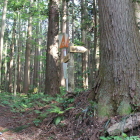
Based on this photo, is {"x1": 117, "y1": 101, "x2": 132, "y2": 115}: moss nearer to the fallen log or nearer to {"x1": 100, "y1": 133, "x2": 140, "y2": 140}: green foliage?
the fallen log

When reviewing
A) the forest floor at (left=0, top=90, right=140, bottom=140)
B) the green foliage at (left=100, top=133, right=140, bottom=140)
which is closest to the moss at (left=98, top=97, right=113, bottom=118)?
the forest floor at (left=0, top=90, right=140, bottom=140)

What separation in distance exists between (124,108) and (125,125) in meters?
0.45

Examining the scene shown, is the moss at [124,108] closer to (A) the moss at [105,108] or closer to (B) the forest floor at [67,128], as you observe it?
(A) the moss at [105,108]

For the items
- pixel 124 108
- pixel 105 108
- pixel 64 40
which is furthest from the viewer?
pixel 64 40

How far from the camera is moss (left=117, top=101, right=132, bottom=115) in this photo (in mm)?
3604

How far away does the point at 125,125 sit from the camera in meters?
3.27

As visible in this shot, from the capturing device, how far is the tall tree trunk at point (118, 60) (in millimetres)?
3715

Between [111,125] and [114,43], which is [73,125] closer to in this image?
[111,125]

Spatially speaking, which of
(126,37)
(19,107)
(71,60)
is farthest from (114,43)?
(19,107)

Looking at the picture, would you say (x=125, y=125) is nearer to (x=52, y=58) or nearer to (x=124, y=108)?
(x=124, y=108)

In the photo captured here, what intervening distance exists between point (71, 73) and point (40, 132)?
3.01 m

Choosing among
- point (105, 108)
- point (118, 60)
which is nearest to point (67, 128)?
point (105, 108)

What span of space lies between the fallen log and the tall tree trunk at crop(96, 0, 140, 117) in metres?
0.25

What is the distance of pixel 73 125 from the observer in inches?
155
